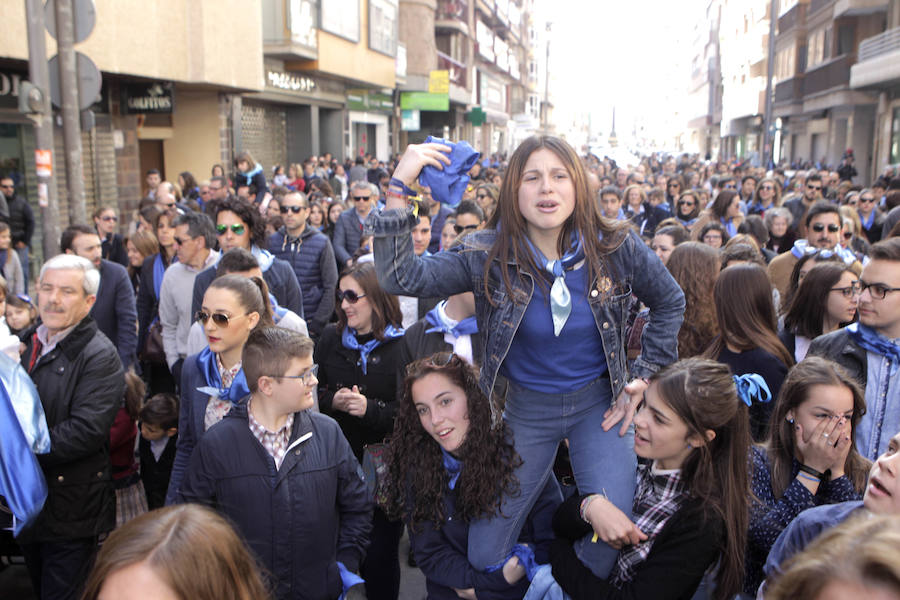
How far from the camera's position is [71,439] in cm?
354

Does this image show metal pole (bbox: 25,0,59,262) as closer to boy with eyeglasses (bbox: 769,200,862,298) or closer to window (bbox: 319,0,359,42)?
boy with eyeglasses (bbox: 769,200,862,298)

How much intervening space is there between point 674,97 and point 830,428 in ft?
446

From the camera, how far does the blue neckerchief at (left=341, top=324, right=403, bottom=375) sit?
174 inches

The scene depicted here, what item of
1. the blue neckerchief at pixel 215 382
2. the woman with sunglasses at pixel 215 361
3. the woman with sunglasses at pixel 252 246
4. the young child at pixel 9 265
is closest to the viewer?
the blue neckerchief at pixel 215 382

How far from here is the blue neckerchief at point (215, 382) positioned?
3.37 meters

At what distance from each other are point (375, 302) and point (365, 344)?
0.25 m

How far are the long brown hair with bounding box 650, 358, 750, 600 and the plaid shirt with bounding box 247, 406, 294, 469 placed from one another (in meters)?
1.48

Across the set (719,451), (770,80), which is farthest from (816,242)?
(770,80)

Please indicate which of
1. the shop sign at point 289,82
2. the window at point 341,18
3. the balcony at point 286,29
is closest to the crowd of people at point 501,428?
the balcony at point 286,29

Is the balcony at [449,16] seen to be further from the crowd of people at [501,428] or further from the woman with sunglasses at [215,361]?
the woman with sunglasses at [215,361]

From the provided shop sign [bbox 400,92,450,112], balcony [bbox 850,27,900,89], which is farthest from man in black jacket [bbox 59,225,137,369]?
shop sign [bbox 400,92,450,112]

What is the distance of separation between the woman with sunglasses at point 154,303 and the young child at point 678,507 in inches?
165

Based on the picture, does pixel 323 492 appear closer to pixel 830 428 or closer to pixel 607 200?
pixel 830 428

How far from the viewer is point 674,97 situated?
12925cm
